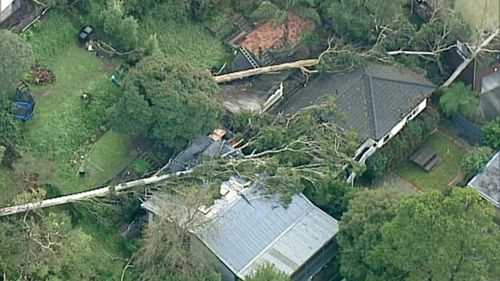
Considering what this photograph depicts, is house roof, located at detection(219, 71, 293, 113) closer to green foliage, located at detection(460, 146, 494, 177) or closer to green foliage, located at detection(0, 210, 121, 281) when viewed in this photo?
green foliage, located at detection(460, 146, 494, 177)

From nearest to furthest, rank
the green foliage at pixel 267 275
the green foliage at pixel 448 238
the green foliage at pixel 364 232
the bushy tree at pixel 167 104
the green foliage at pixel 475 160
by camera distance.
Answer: the green foliage at pixel 448 238 < the green foliage at pixel 267 275 < the green foliage at pixel 364 232 < the bushy tree at pixel 167 104 < the green foliage at pixel 475 160

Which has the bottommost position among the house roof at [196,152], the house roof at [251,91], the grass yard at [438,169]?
the grass yard at [438,169]

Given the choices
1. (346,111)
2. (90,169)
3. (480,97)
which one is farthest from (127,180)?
(480,97)

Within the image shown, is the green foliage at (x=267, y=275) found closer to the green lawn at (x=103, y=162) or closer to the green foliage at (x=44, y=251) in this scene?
the green foliage at (x=44, y=251)

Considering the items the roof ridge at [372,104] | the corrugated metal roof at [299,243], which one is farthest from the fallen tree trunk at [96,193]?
the roof ridge at [372,104]

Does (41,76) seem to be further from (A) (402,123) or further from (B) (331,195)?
(A) (402,123)

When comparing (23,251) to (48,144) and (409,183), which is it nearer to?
(48,144)
